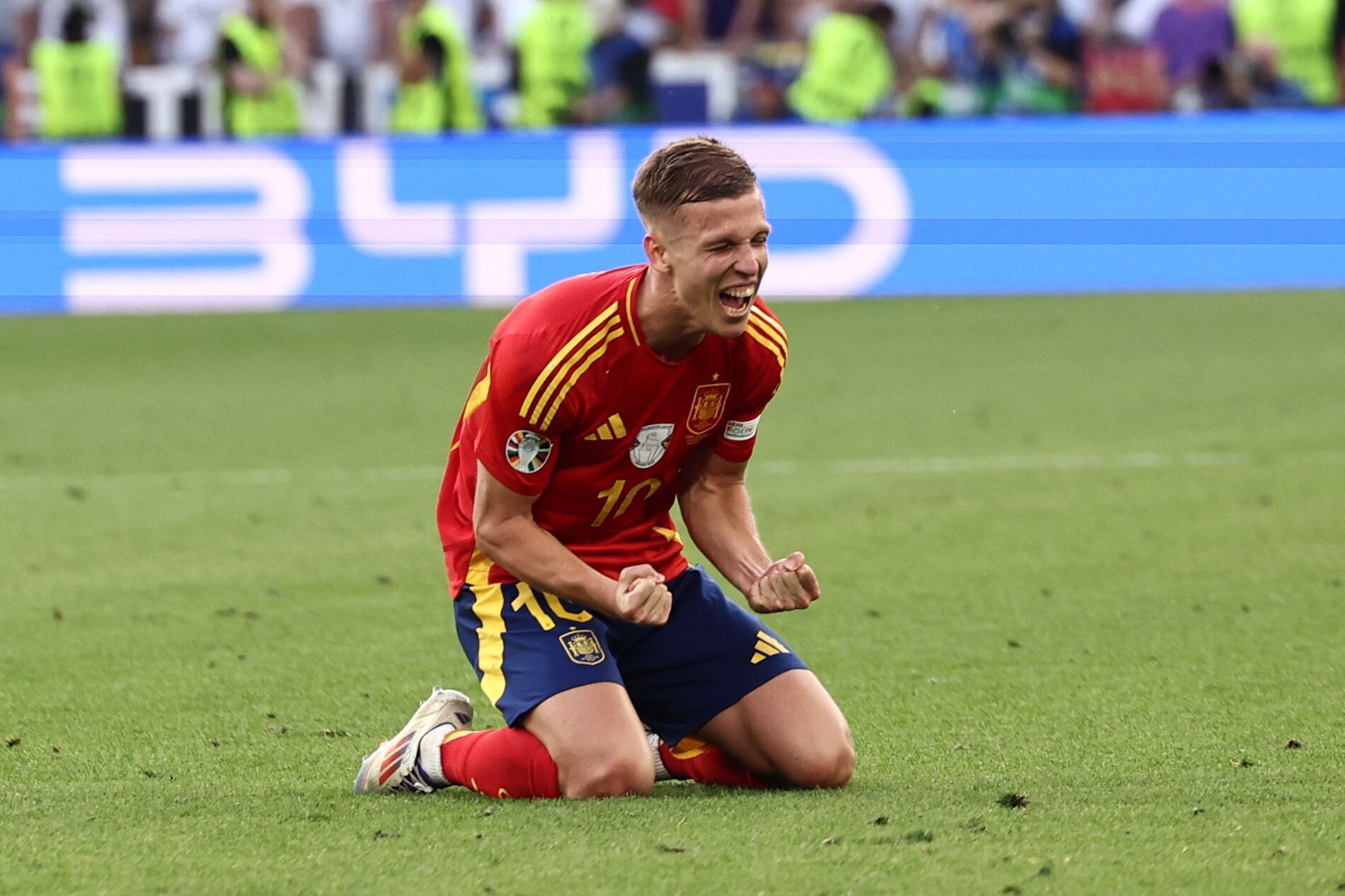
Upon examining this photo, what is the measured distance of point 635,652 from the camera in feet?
14.8

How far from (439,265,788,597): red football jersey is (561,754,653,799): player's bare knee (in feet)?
1.57

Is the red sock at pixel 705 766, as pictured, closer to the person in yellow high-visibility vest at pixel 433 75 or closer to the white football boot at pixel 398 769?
the white football boot at pixel 398 769

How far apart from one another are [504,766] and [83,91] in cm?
1265

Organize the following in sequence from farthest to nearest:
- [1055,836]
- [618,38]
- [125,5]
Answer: [125,5] < [618,38] < [1055,836]

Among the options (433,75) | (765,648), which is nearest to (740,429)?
(765,648)

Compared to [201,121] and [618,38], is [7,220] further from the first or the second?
[618,38]

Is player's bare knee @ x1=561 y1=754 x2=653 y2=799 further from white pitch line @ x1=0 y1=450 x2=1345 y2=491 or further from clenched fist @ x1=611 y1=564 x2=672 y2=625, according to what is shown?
white pitch line @ x1=0 y1=450 x2=1345 y2=491

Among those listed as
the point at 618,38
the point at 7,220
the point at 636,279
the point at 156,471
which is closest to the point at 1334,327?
the point at 618,38

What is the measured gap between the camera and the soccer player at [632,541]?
13.2ft

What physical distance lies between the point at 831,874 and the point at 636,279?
131 cm

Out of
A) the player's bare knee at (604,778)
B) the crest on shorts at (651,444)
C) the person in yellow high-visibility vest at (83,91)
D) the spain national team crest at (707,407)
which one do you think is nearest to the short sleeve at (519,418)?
the crest on shorts at (651,444)

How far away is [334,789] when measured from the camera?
4336 mm

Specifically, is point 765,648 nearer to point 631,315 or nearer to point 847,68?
point 631,315

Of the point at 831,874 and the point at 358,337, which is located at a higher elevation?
the point at 831,874
